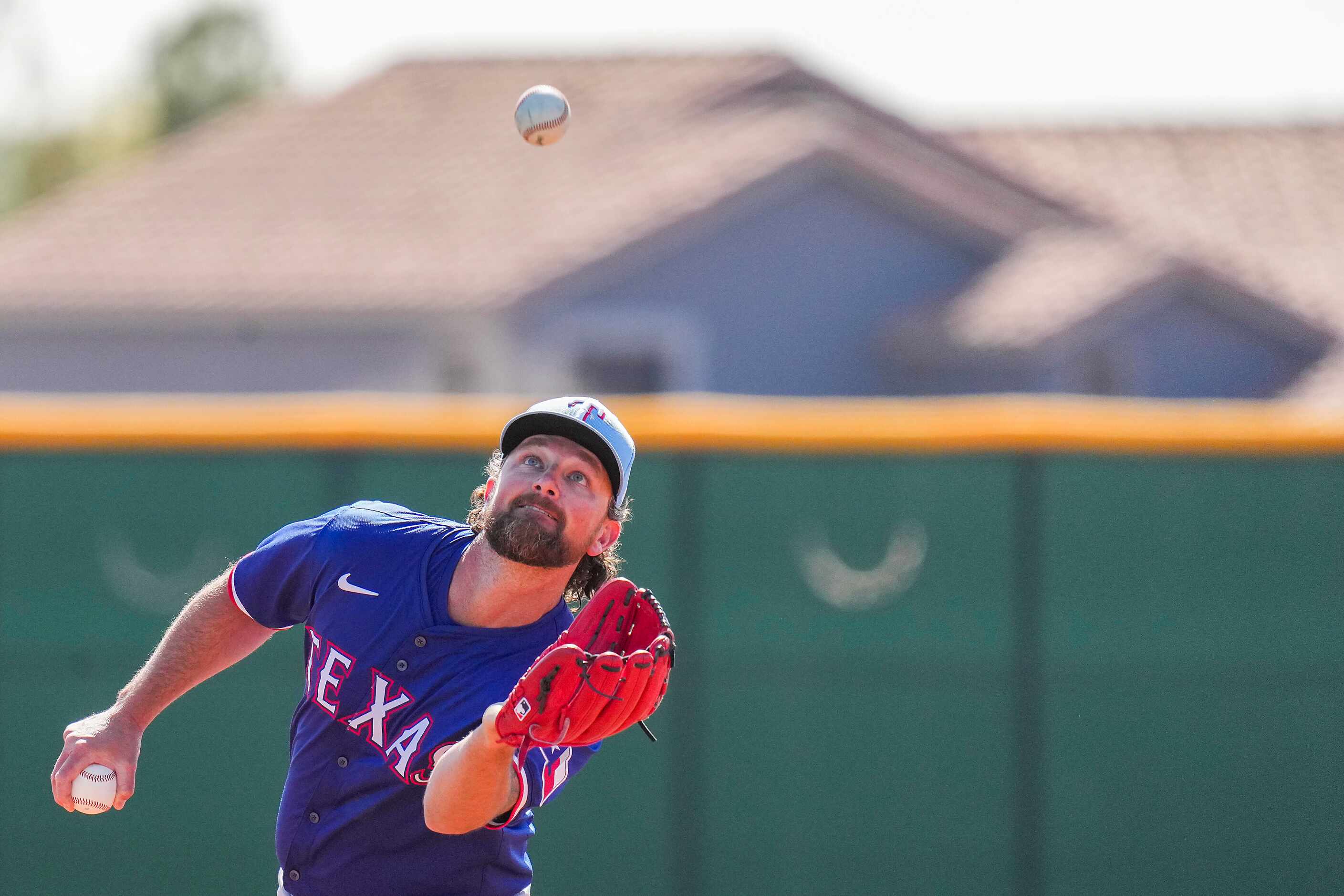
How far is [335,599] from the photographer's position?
12.1 ft

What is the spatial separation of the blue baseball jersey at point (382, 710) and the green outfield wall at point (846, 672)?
297 centimetres

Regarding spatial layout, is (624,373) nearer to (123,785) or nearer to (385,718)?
(385,718)

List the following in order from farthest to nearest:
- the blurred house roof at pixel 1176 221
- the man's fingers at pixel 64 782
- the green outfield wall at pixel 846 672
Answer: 1. the blurred house roof at pixel 1176 221
2. the green outfield wall at pixel 846 672
3. the man's fingers at pixel 64 782

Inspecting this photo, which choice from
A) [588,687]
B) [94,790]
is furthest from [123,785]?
[588,687]

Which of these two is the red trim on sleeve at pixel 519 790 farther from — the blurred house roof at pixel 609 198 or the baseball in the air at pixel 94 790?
the blurred house roof at pixel 609 198

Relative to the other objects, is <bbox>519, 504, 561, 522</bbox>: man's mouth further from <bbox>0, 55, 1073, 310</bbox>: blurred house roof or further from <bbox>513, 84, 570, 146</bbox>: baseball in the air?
<bbox>0, 55, 1073, 310</bbox>: blurred house roof

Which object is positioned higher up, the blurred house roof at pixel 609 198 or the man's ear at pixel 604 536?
the blurred house roof at pixel 609 198

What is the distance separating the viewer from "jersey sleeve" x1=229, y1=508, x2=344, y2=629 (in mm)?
3732

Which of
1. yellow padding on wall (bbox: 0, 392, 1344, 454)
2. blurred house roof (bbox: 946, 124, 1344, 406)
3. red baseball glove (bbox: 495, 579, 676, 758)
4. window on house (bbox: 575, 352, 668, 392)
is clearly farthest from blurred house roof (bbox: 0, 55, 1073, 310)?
red baseball glove (bbox: 495, 579, 676, 758)

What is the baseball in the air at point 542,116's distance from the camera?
4492 mm

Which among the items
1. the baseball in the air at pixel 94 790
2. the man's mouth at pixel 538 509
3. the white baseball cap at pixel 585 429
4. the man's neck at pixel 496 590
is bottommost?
the baseball in the air at pixel 94 790

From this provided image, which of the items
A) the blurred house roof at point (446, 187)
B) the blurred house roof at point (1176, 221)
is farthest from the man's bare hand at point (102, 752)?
the blurred house roof at point (1176, 221)

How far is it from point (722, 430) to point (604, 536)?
122 inches

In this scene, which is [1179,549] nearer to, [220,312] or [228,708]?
[228,708]
